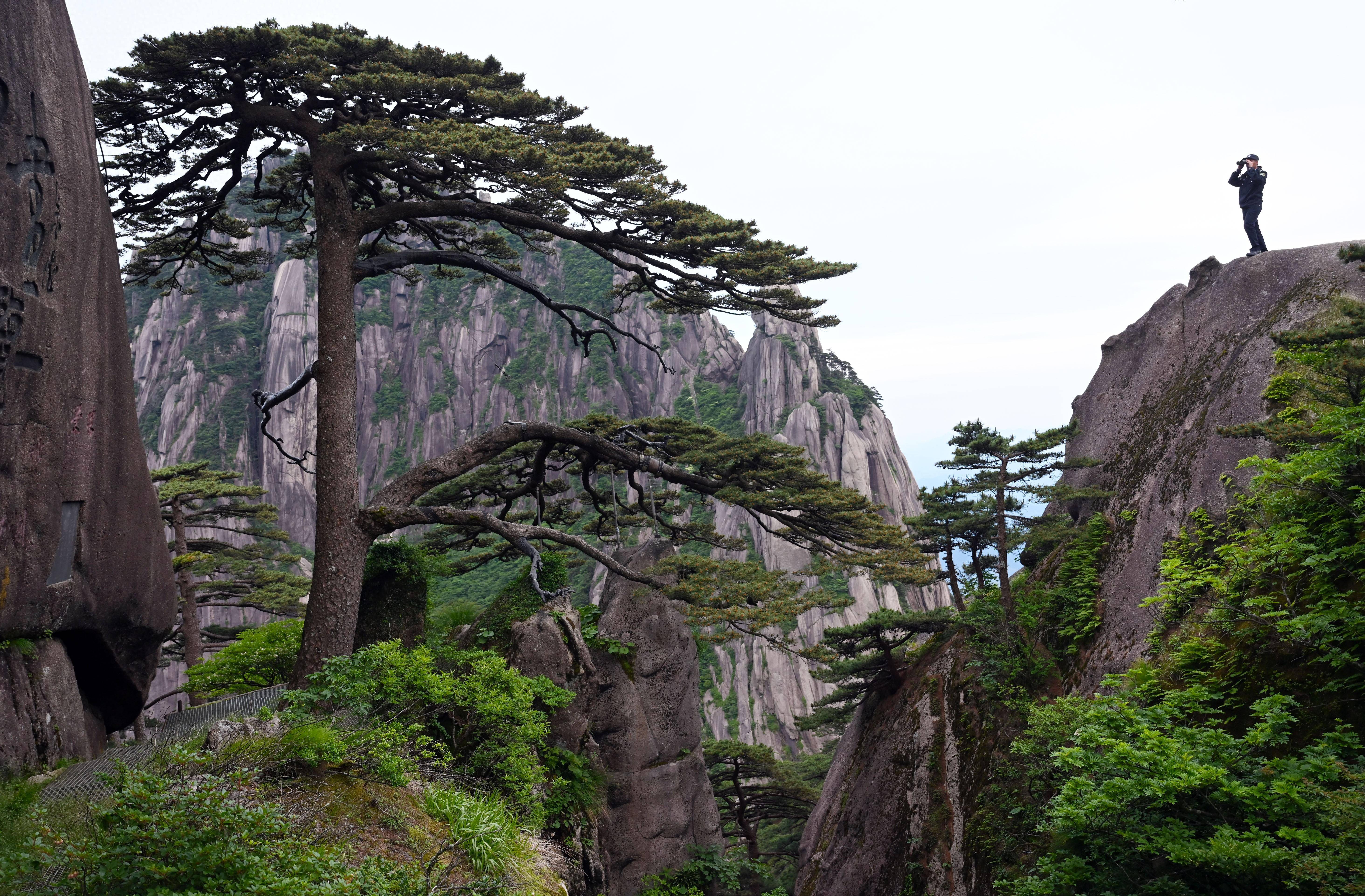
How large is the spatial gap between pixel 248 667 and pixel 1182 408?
16524 millimetres

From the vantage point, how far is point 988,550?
15562 mm

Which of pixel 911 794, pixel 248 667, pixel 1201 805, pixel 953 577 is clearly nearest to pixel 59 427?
pixel 248 667

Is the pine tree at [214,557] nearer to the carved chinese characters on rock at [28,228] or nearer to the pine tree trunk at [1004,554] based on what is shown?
the carved chinese characters on rock at [28,228]

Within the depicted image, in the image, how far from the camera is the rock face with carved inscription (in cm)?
770

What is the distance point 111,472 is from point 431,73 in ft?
21.8

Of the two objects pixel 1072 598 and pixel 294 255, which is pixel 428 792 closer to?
pixel 1072 598

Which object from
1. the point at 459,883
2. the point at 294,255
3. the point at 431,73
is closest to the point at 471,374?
the point at 294,255

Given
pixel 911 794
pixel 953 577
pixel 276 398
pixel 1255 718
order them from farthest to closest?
pixel 953 577 < pixel 911 794 < pixel 276 398 < pixel 1255 718

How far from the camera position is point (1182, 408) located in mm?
12242

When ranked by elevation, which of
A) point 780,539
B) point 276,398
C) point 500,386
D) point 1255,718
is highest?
point 500,386

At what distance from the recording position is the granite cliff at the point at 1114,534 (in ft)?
35.7

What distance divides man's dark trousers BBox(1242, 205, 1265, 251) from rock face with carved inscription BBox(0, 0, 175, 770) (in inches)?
604

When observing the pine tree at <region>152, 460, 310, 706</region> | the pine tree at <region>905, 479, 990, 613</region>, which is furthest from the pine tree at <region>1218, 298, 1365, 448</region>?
the pine tree at <region>152, 460, 310, 706</region>

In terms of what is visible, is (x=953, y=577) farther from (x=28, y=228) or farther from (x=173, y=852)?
(x=28, y=228)
